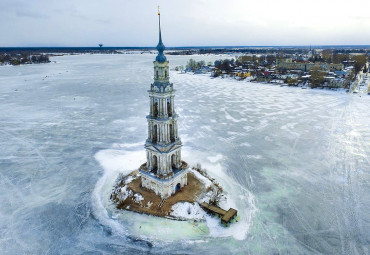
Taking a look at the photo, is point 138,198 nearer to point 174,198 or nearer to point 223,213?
point 174,198

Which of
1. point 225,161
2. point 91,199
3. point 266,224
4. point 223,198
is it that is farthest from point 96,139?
point 266,224

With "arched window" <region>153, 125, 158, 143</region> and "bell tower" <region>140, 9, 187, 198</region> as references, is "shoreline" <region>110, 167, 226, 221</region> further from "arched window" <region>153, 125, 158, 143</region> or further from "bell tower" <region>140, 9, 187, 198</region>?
"arched window" <region>153, 125, 158, 143</region>

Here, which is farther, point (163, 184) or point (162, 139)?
point (163, 184)

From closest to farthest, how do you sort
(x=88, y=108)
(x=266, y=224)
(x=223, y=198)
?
(x=266, y=224) → (x=223, y=198) → (x=88, y=108)

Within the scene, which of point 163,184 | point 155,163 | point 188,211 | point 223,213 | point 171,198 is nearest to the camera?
point 223,213

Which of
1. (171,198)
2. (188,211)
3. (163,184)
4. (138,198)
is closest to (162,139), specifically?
(163,184)

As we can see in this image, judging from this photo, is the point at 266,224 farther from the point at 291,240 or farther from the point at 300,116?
the point at 300,116

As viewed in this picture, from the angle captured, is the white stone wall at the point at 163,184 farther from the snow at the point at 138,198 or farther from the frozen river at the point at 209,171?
the frozen river at the point at 209,171

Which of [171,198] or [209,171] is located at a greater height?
[171,198]
